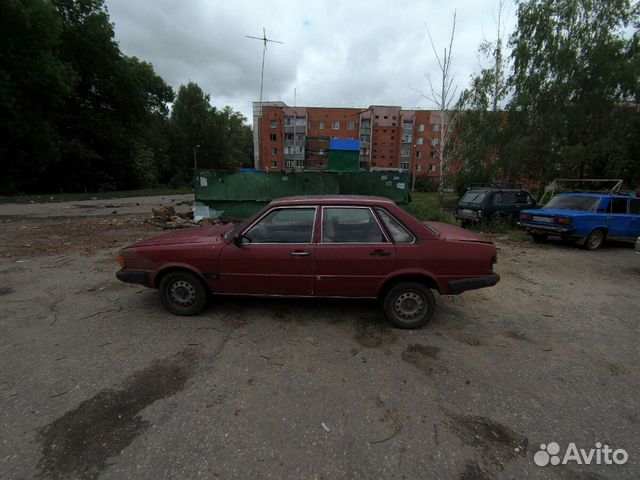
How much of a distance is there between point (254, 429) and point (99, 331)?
2.51 m

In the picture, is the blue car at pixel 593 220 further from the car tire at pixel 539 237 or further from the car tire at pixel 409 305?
the car tire at pixel 409 305

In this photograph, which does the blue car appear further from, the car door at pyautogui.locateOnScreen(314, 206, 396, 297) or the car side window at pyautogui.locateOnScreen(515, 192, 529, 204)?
the car door at pyautogui.locateOnScreen(314, 206, 396, 297)

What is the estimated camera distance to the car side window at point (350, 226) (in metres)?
3.46

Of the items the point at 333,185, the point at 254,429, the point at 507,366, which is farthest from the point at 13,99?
the point at 507,366

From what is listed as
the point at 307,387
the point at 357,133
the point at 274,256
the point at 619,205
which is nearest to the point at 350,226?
the point at 274,256

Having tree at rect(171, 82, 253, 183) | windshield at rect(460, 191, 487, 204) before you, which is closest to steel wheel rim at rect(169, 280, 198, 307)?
windshield at rect(460, 191, 487, 204)

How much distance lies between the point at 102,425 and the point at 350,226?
9.33 feet

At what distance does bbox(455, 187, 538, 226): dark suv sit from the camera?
34.9ft

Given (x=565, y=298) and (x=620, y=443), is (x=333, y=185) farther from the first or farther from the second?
(x=620, y=443)

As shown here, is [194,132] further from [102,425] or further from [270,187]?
[102,425]

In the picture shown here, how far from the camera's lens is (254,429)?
213 cm

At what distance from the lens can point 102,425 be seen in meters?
2.14

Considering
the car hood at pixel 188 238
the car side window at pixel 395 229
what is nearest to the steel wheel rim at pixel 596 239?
the car side window at pixel 395 229

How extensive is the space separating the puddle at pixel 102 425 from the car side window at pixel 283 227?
5.18ft
